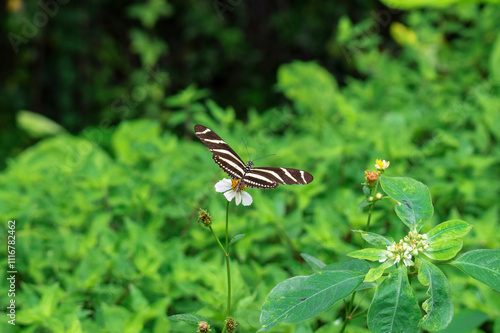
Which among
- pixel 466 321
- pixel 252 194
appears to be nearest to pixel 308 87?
pixel 252 194

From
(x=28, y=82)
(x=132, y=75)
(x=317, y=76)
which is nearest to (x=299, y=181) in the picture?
(x=317, y=76)

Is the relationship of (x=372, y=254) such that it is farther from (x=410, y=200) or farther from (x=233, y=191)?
(x=233, y=191)

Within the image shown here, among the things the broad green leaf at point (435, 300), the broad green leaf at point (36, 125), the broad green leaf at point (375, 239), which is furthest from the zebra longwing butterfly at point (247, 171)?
the broad green leaf at point (36, 125)

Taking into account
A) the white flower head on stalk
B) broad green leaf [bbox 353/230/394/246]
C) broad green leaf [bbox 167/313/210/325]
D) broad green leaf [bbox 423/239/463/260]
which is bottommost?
broad green leaf [bbox 167/313/210/325]

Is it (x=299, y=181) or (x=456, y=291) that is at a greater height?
(x=299, y=181)

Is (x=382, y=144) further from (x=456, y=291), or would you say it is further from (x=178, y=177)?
(x=178, y=177)

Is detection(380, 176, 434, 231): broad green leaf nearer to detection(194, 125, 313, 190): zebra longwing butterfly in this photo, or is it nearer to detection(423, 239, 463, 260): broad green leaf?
detection(423, 239, 463, 260): broad green leaf

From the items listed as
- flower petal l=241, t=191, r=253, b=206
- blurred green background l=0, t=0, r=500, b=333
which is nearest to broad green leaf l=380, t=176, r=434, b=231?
flower petal l=241, t=191, r=253, b=206
